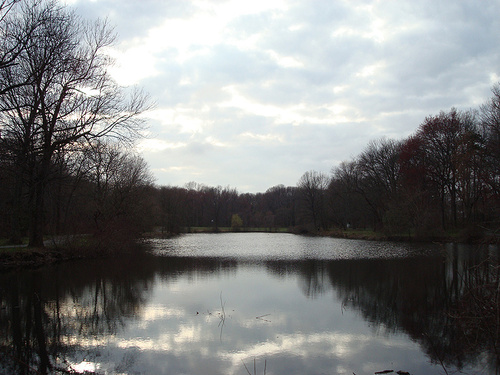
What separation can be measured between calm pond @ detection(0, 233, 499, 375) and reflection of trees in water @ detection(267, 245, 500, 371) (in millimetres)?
42

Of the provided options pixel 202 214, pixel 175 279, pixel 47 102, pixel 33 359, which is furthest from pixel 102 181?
pixel 202 214

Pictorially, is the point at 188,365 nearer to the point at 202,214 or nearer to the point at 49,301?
the point at 49,301

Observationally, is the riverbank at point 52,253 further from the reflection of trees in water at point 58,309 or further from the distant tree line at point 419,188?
the distant tree line at point 419,188

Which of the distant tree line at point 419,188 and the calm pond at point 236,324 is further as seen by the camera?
the distant tree line at point 419,188

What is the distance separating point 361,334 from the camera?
7.73m

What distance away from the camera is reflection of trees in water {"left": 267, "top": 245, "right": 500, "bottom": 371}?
22.1 feet

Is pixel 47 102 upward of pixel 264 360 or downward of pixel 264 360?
upward

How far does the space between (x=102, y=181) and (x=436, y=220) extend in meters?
30.2

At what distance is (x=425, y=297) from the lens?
1109cm

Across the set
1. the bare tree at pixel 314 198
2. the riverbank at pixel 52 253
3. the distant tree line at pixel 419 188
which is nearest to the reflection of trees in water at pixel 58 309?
the riverbank at pixel 52 253

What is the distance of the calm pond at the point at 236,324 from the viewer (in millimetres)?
6098

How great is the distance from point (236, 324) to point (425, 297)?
6026 mm

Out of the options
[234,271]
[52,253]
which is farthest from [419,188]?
[52,253]

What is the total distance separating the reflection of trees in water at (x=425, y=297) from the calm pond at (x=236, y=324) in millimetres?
42
